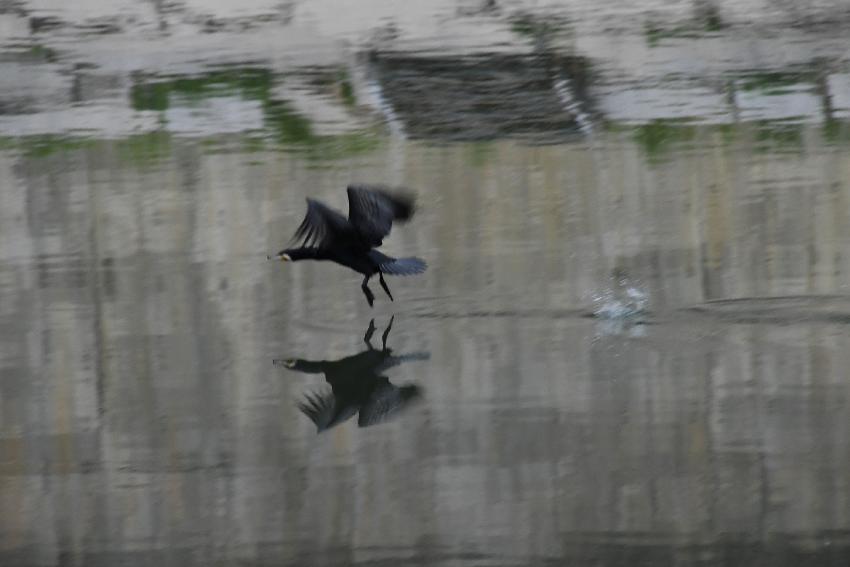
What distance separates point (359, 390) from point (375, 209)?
1102 mm

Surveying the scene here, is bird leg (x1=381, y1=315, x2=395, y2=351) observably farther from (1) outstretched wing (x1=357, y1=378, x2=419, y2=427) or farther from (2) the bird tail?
(1) outstretched wing (x1=357, y1=378, x2=419, y2=427)

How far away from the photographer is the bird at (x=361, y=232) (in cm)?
655

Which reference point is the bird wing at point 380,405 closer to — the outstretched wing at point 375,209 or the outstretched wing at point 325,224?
the outstretched wing at point 375,209

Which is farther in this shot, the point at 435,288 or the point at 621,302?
the point at 435,288

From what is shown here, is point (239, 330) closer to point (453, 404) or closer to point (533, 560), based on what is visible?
point (453, 404)

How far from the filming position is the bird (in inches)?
258

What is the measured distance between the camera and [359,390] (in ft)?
18.9

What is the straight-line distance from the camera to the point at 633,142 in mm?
8758

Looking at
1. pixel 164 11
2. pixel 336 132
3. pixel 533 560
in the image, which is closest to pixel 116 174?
pixel 336 132

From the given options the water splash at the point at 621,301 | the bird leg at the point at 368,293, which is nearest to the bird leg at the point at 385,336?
the bird leg at the point at 368,293

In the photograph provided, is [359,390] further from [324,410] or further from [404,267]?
[404,267]

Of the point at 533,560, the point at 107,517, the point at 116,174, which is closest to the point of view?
the point at 533,560

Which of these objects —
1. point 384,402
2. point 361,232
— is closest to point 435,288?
point 361,232

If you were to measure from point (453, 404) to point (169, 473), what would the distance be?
3.63 ft
